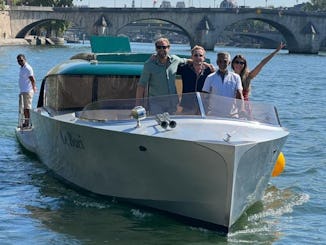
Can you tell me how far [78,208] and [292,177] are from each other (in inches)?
181

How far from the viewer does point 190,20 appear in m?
99.8

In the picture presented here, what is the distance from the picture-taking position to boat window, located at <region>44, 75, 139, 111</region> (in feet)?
38.1

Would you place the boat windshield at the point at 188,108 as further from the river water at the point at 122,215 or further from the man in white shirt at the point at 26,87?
the man in white shirt at the point at 26,87

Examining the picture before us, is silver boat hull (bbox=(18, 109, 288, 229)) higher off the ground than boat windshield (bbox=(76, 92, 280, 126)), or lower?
lower

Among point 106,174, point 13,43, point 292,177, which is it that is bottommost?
point 13,43

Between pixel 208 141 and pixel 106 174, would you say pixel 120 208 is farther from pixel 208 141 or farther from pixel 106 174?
pixel 208 141

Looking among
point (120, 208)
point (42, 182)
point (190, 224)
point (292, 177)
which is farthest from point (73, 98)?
point (292, 177)

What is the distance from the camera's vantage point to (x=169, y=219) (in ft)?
32.1

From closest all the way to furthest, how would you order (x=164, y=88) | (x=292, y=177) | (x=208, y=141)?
(x=208, y=141), (x=164, y=88), (x=292, y=177)

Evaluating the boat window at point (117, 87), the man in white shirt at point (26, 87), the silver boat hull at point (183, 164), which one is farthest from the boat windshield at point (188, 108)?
the man in white shirt at point (26, 87)

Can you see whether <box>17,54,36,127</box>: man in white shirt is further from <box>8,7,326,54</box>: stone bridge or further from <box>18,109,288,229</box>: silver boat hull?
<box>8,7,326,54</box>: stone bridge

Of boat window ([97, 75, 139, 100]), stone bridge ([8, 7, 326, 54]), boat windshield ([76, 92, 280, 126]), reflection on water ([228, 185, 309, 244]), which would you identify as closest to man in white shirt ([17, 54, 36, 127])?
boat window ([97, 75, 139, 100])

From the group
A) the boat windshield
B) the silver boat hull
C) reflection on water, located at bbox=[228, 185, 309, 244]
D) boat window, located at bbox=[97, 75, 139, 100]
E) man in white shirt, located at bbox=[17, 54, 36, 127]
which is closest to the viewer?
the silver boat hull

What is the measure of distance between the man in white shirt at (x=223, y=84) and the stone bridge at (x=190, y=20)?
86.5 metres
